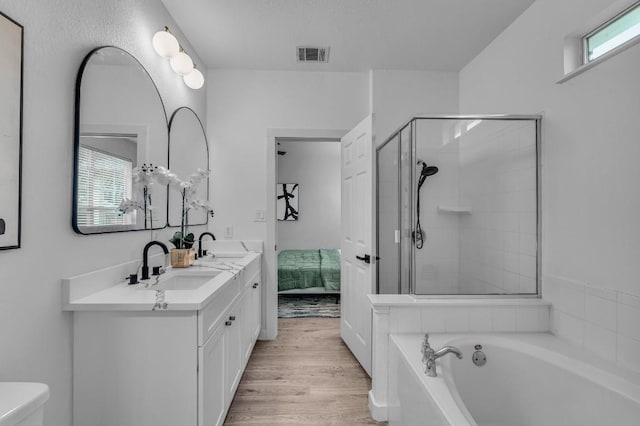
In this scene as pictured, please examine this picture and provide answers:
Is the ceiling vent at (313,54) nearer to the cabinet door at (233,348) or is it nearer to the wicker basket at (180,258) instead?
the wicker basket at (180,258)

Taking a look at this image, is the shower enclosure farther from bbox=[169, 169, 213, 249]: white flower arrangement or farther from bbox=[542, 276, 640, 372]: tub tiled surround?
bbox=[169, 169, 213, 249]: white flower arrangement

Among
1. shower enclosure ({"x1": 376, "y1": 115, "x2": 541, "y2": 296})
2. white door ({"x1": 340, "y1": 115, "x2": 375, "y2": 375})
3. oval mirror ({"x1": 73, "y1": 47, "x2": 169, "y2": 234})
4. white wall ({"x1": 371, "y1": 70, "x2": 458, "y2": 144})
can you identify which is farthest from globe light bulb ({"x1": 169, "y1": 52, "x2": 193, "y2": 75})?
white wall ({"x1": 371, "y1": 70, "x2": 458, "y2": 144})

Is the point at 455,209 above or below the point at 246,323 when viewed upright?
above

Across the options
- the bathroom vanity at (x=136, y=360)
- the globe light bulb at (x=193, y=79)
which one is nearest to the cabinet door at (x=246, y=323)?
the bathroom vanity at (x=136, y=360)

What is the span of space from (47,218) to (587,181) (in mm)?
2433

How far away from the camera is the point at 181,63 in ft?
7.04

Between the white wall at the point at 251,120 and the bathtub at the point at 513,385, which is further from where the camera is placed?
the white wall at the point at 251,120

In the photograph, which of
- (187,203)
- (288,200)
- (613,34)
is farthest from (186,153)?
(288,200)

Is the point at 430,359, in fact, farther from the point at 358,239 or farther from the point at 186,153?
the point at 186,153

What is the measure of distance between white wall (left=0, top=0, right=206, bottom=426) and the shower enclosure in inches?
69.3

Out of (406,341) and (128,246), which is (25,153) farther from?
(406,341)

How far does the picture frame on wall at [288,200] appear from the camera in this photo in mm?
5746

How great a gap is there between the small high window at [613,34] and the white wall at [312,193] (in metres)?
4.28

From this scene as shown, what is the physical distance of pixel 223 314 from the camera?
1.66 metres
